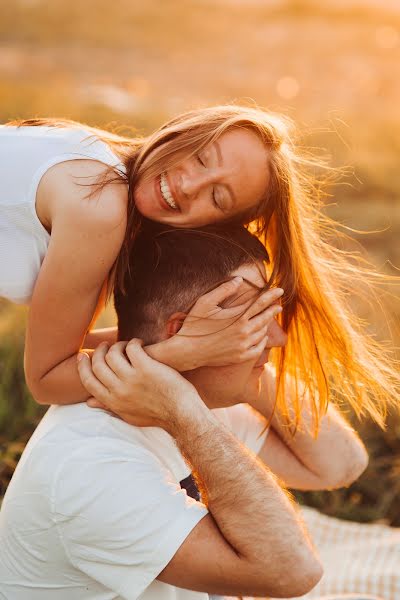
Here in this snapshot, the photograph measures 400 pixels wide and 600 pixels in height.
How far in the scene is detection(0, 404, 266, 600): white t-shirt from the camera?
2.08 m

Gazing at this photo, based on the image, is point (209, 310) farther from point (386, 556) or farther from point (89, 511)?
point (386, 556)

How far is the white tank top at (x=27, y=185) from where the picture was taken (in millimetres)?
2787

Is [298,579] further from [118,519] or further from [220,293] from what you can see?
[220,293]

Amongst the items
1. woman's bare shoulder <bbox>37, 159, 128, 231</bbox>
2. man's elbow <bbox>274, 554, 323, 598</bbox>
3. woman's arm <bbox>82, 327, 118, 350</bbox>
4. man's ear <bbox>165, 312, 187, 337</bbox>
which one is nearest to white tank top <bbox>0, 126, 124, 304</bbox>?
woman's bare shoulder <bbox>37, 159, 128, 231</bbox>

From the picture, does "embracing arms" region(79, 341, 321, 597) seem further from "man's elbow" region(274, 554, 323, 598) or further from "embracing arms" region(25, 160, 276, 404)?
"embracing arms" region(25, 160, 276, 404)

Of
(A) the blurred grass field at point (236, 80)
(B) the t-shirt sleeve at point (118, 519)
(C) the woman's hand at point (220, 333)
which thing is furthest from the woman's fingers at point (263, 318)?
(A) the blurred grass field at point (236, 80)

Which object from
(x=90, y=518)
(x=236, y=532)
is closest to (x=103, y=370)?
(x=90, y=518)

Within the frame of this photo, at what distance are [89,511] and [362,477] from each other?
3387mm

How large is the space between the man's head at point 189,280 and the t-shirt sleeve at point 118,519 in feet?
1.76

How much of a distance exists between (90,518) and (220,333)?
2.42 ft

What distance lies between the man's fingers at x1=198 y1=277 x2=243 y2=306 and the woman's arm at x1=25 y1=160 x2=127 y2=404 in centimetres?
40

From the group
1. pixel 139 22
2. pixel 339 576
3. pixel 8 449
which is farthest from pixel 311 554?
pixel 139 22

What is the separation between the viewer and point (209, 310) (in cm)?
248

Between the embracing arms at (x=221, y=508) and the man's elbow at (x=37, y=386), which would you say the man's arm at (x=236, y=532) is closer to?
the embracing arms at (x=221, y=508)
